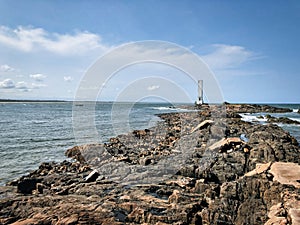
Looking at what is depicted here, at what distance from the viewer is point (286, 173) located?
754 centimetres

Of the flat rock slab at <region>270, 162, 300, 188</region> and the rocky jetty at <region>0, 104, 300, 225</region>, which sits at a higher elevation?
the flat rock slab at <region>270, 162, 300, 188</region>

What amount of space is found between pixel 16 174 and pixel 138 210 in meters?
8.27

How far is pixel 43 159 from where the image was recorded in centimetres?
1427

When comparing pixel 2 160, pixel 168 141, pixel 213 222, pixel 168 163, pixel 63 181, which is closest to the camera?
pixel 213 222

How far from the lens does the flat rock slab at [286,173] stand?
6.89m

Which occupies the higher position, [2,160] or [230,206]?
[230,206]

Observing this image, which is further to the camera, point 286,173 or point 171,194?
point 286,173

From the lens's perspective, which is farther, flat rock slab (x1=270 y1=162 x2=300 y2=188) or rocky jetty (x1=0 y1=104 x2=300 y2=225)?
flat rock slab (x1=270 y1=162 x2=300 y2=188)

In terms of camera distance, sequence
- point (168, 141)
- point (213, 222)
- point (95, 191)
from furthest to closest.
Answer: point (168, 141) < point (95, 191) < point (213, 222)

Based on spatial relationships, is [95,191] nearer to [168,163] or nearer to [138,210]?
[138,210]

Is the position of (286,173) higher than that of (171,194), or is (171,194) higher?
(286,173)

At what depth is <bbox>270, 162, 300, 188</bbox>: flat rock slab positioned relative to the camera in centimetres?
689

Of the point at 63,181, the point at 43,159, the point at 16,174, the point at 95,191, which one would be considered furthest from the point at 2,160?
the point at 95,191

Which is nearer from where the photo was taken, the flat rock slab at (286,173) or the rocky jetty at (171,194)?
the rocky jetty at (171,194)
